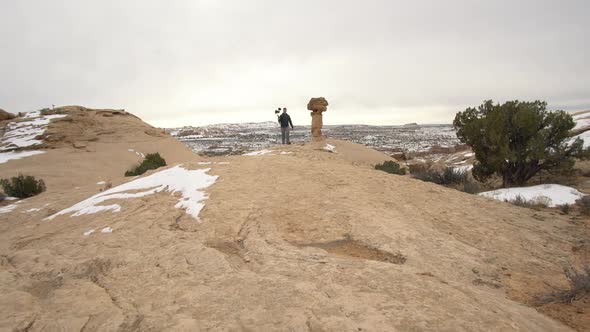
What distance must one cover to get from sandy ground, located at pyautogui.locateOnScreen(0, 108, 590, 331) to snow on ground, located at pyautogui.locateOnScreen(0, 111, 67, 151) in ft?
56.5

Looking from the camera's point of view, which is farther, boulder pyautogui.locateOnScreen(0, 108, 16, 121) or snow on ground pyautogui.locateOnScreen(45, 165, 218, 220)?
boulder pyautogui.locateOnScreen(0, 108, 16, 121)

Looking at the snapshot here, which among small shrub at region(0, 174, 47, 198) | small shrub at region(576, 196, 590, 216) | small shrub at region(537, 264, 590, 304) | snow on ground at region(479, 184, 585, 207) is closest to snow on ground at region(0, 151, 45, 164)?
small shrub at region(0, 174, 47, 198)

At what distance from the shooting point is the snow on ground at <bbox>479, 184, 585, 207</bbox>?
28.3ft

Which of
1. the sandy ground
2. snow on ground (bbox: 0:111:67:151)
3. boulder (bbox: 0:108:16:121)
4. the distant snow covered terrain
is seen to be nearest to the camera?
the sandy ground

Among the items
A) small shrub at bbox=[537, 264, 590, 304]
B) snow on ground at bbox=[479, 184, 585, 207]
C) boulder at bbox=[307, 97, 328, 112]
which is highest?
boulder at bbox=[307, 97, 328, 112]

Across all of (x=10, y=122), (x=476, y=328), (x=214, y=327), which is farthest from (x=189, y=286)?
(x=10, y=122)

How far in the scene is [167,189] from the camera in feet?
22.7

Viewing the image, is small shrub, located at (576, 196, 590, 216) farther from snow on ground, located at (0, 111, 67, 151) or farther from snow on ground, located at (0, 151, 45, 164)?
snow on ground, located at (0, 111, 67, 151)

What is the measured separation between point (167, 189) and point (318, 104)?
1290 centimetres

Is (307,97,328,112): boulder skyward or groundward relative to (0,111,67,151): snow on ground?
skyward

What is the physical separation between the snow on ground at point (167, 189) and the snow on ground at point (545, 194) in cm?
720

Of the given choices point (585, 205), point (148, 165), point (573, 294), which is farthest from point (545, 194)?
point (148, 165)

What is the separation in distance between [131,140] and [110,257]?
22.0m

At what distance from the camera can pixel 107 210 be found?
6.18 meters
